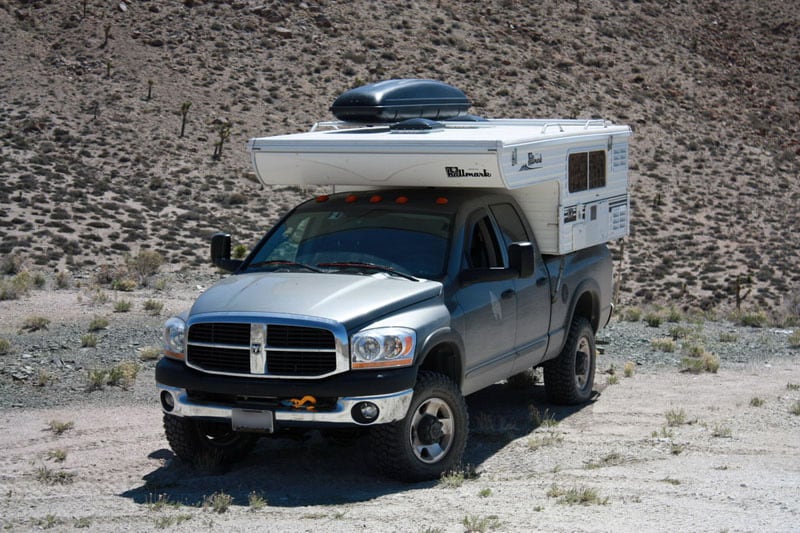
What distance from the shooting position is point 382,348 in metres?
7.57

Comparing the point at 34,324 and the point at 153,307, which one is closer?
the point at 34,324

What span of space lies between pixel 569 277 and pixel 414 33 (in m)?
37.4

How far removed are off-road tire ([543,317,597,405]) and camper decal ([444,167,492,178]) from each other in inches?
102

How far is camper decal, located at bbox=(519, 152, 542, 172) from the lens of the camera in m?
9.11

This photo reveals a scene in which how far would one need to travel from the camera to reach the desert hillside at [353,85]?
3109 cm

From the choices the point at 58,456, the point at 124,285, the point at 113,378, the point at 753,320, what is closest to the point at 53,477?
the point at 58,456

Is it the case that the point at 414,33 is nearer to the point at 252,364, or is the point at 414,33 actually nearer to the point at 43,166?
the point at 43,166

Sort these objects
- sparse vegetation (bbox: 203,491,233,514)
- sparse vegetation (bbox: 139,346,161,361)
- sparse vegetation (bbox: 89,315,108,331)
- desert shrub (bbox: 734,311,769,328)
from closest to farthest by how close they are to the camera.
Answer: sparse vegetation (bbox: 203,491,233,514) → sparse vegetation (bbox: 139,346,161,361) → sparse vegetation (bbox: 89,315,108,331) → desert shrub (bbox: 734,311,769,328)

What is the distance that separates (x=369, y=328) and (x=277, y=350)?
2.08 feet

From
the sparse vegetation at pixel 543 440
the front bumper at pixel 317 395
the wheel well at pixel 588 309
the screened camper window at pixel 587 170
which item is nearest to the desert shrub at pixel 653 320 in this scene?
the wheel well at pixel 588 309

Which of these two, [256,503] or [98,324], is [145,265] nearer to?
[98,324]

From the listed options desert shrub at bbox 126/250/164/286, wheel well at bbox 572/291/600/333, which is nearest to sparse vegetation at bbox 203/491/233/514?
wheel well at bbox 572/291/600/333

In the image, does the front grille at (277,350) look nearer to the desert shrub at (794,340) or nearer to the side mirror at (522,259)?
the side mirror at (522,259)

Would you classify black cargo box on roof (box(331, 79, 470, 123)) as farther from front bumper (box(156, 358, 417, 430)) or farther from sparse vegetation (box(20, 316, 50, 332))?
sparse vegetation (box(20, 316, 50, 332))
